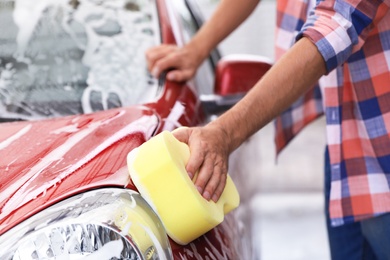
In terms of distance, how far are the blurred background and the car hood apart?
0.67 metres

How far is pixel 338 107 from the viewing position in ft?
7.03

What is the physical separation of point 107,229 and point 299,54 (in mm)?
604

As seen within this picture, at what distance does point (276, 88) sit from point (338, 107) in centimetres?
30

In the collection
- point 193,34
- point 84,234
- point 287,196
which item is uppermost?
point 84,234

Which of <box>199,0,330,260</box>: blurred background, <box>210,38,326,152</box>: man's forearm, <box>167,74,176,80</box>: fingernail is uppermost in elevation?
<box>210,38,326,152</box>: man's forearm

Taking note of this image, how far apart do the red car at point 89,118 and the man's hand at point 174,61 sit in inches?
1.3

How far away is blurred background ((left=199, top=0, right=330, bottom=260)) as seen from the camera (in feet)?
12.0

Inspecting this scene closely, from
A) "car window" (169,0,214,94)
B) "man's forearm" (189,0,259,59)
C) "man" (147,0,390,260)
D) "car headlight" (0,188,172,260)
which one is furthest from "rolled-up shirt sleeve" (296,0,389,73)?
"car window" (169,0,214,94)

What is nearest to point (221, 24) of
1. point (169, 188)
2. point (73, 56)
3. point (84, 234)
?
point (73, 56)

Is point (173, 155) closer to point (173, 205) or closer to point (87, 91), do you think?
point (173, 205)

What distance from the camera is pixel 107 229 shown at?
157 centimetres

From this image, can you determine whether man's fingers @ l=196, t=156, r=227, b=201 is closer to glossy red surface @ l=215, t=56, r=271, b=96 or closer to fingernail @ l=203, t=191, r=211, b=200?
fingernail @ l=203, t=191, r=211, b=200

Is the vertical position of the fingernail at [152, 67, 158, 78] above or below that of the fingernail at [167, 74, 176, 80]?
above

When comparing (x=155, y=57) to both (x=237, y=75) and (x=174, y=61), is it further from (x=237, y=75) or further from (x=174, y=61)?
(x=237, y=75)
